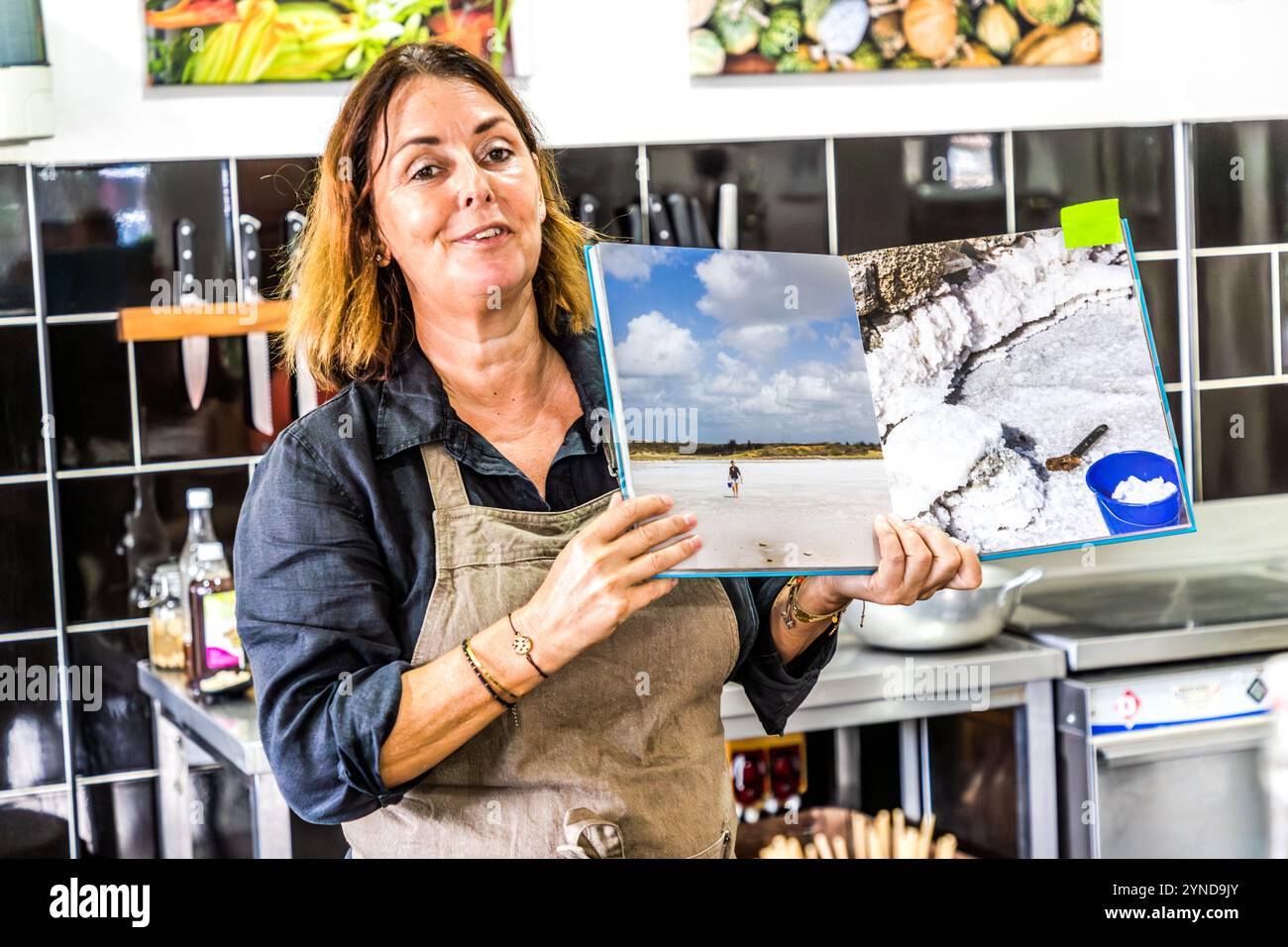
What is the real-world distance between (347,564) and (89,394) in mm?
1052

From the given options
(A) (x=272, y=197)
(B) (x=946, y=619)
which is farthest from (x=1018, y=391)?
(A) (x=272, y=197)

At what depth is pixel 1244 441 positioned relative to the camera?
5.61 feet

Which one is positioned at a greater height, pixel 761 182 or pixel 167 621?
pixel 761 182

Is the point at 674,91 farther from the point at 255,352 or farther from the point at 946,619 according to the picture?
the point at 946,619

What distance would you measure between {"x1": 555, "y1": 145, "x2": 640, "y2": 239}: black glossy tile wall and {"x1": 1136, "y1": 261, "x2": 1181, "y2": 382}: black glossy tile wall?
2.49ft

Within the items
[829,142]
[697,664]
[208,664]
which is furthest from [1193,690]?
[208,664]

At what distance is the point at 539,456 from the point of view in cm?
101

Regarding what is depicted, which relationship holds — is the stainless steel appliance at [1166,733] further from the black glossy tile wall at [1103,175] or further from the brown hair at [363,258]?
the brown hair at [363,258]

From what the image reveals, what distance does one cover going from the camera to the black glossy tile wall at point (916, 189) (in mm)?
1892

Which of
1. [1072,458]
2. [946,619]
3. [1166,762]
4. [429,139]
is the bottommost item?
[1166,762]

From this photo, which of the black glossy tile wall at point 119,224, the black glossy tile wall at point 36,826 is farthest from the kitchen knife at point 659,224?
the black glossy tile wall at point 36,826
